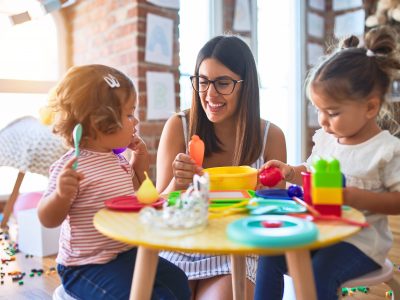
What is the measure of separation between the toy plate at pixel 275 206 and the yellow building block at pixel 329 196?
0.14 ft

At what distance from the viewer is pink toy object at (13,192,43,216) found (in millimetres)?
2420

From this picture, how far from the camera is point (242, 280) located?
3.24 feet

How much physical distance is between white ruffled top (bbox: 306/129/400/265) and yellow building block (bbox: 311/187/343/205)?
28 cm

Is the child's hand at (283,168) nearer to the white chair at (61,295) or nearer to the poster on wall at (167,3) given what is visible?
the white chair at (61,295)

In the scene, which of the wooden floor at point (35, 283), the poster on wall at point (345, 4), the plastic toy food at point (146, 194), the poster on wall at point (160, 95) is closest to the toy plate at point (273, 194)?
the plastic toy food at point (146, 194)

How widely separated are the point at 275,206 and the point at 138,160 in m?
0.44

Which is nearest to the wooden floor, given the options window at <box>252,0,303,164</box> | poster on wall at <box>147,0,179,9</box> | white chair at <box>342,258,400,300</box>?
white chair at <box>342,258,400,300</box>

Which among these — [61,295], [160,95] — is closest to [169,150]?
[61,295]

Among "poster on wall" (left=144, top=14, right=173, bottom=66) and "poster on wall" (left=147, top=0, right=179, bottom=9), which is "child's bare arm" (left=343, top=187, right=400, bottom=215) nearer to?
"poster on wall" (left=144, top=14, right=173, bottom=66)

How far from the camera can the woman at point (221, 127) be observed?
117cm

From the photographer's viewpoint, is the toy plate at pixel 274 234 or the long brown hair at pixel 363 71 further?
the long brown hair at pixel 363 71

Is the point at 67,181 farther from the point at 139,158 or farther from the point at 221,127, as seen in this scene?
the point at 221,127

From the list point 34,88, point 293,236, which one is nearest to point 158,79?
point 34,88

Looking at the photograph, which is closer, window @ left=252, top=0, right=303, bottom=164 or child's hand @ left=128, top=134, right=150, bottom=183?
child's hand @ left=128, top=134, right=150, bottom=183
